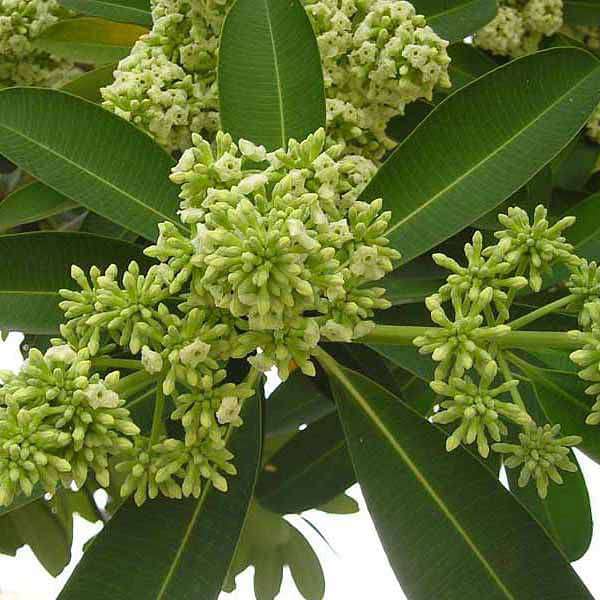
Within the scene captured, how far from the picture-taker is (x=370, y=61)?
135 cm

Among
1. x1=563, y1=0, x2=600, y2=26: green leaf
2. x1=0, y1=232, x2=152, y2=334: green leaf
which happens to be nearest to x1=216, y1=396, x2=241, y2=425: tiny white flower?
x1=0, y1=232, x2=152, y2=334: green leaf

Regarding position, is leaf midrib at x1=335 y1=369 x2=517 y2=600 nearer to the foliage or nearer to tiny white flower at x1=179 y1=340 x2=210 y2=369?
the foliage

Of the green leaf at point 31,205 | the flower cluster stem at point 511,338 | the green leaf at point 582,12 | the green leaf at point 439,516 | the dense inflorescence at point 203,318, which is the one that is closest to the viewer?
the dense inflorescence at point 203,318

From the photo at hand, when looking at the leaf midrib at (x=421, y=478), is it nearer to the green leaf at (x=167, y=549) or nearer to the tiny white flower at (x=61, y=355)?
the green leaf at (x=167, y=549)

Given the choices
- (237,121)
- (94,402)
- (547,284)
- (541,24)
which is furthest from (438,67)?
(94,402)

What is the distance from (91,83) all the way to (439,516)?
986mm

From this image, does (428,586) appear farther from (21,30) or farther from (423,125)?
(21,30)

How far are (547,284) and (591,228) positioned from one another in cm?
17

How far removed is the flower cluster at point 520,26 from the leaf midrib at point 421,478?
2.53ft

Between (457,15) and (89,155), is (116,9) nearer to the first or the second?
(89,155)

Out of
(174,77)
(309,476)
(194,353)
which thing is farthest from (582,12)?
(194,353)

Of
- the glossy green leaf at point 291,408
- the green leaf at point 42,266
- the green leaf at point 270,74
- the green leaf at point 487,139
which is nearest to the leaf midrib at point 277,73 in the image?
the green leaf at point 270,74

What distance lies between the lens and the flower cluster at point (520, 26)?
5.81 feet

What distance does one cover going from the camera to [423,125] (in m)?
1.32
